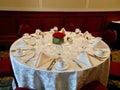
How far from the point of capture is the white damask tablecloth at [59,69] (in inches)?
68.5

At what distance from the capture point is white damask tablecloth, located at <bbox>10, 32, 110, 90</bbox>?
1.74 m

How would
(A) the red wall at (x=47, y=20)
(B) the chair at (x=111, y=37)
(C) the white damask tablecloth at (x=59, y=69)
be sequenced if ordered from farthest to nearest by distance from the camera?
1. (A) the red wall at (x=47, y=20)
2. (B) the chair at (x=111, y=37)
3. (C) the white damask tablecloth at (x=59, y=69)

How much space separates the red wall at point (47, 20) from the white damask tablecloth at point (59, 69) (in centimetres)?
177

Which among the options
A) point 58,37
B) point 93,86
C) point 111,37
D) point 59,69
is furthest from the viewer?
point 111,37

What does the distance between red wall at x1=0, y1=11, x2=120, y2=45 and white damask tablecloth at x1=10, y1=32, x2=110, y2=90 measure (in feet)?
5.79

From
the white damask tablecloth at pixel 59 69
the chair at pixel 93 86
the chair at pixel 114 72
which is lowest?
the chair at pixel 114 72

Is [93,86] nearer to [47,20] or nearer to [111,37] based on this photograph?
[111,37]

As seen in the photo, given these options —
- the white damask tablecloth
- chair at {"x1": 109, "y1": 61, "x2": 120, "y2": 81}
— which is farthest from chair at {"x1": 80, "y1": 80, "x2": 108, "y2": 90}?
chair at {"x1": 109, "y1": 61, "x2": 120, "y2": 81}

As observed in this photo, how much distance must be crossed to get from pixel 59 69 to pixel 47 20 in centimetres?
246

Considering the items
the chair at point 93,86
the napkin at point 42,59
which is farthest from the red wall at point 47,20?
the chair at point 93,86

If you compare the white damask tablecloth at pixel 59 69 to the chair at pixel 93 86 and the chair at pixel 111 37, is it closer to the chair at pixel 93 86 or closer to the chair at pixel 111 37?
the chair at pixel 93 86

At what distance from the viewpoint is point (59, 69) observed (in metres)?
1.74

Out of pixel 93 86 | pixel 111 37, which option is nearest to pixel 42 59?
pixel 93 86

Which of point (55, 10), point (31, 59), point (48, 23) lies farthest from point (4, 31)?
point (31, 59)
